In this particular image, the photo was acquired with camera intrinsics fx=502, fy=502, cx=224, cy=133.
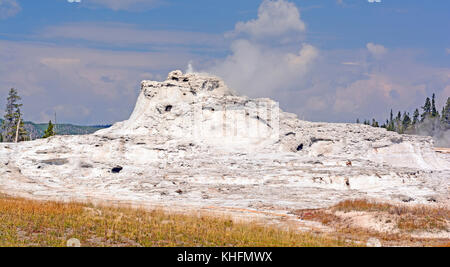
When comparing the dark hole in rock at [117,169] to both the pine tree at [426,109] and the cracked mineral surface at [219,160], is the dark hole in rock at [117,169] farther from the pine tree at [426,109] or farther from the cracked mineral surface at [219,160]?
the pine tree at [426,109]

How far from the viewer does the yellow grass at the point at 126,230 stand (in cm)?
1922

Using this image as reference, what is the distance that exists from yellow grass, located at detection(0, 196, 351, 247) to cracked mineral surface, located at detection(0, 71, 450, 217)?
8.55 meters

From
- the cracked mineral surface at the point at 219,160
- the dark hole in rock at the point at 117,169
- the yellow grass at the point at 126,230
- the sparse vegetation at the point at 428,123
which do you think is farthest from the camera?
the sparse vegetation at the point at 428,123

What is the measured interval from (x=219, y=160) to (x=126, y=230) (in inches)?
959

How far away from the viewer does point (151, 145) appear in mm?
47531

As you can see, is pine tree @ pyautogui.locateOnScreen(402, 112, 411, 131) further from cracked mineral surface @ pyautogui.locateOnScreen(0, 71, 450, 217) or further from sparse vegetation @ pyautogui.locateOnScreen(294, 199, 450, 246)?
sparse vegetation @ pyautogui.locateOnScreen(294, 199, 450, 246)

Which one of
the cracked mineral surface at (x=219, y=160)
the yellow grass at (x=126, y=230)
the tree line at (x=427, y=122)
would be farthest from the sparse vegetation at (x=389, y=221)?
the tree line at (x=427, y=122)

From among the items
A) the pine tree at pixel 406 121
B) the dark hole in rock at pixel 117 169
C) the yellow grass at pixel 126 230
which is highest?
the pine tree at pixel 406 121

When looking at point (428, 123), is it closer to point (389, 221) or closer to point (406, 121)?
point (406, 121)

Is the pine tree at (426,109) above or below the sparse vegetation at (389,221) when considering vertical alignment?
above

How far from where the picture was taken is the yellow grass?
19.2m

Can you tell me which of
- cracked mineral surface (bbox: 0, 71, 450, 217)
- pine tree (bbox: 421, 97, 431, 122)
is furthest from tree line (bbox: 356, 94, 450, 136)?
cracked mineral surface (bbox: 0, 71, 450, 217)

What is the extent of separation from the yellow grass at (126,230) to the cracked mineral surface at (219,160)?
337 inches
